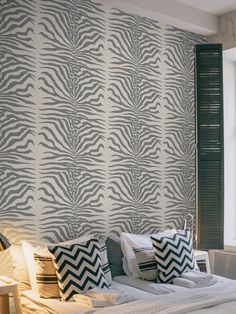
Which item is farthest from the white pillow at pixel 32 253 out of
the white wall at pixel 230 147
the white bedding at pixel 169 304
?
the white wall at pixel 230 147

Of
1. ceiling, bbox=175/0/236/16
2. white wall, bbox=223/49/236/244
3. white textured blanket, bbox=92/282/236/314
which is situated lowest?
white textured blanket, bbox=92/282/236/314

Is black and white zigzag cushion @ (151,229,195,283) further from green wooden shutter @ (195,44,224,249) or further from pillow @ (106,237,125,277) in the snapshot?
green wooden shutter @ (195,44,224,249)

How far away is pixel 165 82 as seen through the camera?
436 centimetres

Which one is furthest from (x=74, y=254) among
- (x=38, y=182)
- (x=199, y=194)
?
(x=199, y=194)

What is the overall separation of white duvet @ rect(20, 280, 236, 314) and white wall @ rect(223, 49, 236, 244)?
1588 mm

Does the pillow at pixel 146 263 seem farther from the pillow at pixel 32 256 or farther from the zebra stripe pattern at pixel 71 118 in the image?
the zebra stripe pattern at pixel 71 118

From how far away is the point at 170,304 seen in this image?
2703 millimetres

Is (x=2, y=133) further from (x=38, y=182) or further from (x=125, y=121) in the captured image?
(x=125, y=121)

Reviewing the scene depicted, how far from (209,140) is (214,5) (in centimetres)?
134

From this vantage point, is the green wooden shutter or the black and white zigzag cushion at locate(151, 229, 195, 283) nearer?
the black and white zigzag cushion at locate(151, 229, 195, 283)

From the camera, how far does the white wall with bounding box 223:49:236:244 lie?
15.1 feet

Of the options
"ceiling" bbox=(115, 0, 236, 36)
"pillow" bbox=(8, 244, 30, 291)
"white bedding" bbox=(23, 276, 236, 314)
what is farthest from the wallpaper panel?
"ceiling" bbox=(115, 0, 236, 36)

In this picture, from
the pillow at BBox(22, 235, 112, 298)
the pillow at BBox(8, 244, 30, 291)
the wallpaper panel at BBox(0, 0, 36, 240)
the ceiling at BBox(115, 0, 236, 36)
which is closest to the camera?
the pillow at BBox(22, 235, 112, 298)

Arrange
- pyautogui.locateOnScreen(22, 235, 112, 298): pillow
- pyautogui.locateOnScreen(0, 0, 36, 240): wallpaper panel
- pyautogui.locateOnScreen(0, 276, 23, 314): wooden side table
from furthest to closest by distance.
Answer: pyautogui.locateOnScreen(0, 0, 36, 240): wallpaper panel → pyautogui.locateOnScreen(22, 235, 112, 298): pillow → pyautogui.locateOnScreen(0, 276, 23, 314): wooden side table
